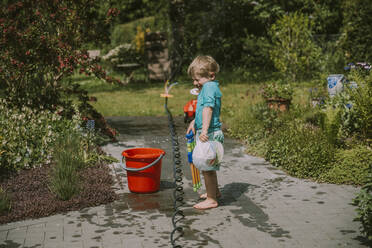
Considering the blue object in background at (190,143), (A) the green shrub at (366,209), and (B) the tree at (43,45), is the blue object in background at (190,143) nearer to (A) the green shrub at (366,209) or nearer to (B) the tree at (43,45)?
(A) the green shrub at (366,209)

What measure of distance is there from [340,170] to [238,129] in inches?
115

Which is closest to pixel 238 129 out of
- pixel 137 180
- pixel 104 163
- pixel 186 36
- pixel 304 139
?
pixel 304 139

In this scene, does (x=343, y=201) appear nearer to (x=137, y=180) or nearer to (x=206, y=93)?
(x=206, y=93)

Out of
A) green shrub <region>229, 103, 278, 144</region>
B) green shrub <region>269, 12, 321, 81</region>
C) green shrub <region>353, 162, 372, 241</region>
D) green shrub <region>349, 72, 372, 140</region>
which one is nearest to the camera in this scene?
green shrub <region>353, 162, 372, 241</region>

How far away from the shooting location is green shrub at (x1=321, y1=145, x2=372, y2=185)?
5.59 m

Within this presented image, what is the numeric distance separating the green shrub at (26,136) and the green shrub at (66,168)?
34cm

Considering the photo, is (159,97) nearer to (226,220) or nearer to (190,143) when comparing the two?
(190,143)

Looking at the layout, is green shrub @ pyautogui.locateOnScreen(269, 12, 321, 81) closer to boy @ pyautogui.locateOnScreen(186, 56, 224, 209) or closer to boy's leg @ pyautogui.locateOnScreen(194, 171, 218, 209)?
boy @ pyautogui.locateOnScreen(186, 56, 224, 209)

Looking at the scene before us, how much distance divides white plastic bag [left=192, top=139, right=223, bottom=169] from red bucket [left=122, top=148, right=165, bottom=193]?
0.62 meters

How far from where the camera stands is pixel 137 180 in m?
5.29

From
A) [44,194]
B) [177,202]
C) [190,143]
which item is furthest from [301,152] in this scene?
[44,194]

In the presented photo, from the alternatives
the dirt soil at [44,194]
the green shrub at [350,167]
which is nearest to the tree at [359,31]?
the green shrub at [350,167]

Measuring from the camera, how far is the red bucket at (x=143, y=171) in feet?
17.0

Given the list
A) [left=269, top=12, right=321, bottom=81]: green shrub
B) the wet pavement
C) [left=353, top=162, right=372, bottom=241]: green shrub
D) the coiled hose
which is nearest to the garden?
[left=353, top=162, right=372, bottom=241]: green shrub
